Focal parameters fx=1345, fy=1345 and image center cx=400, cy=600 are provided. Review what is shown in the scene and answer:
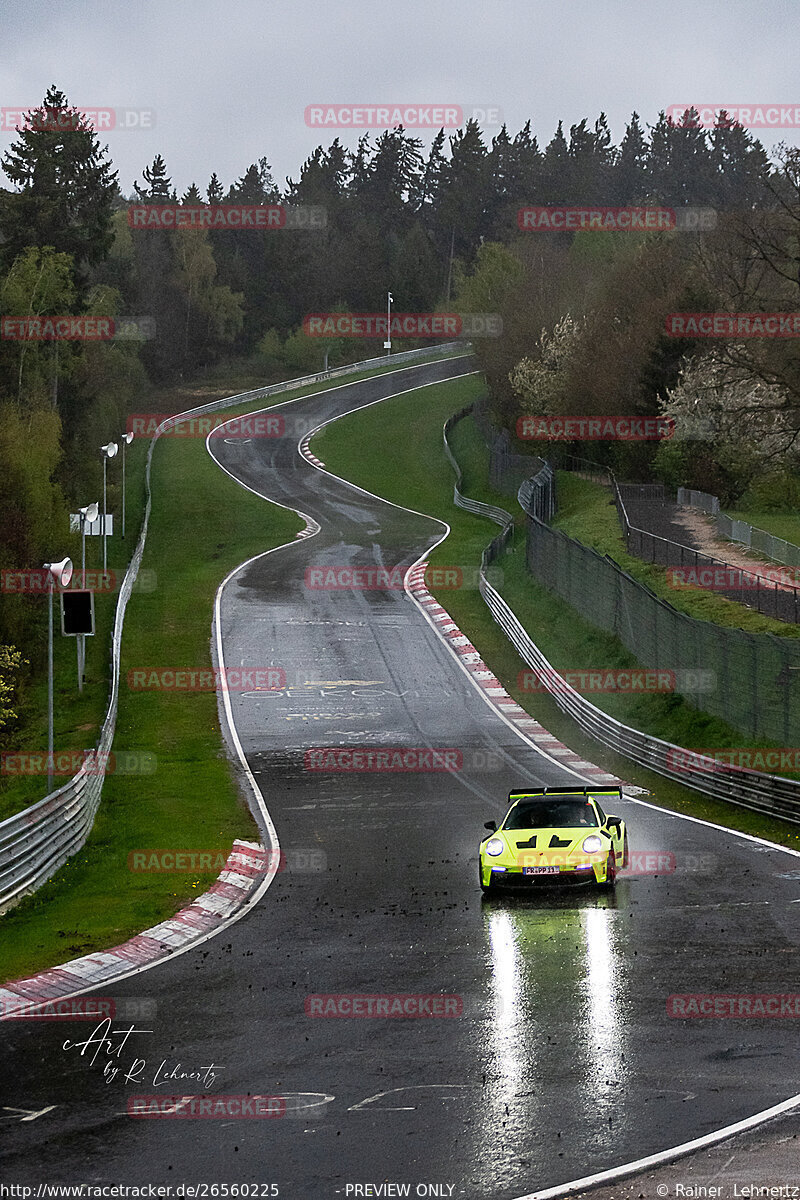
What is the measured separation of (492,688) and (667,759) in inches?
403

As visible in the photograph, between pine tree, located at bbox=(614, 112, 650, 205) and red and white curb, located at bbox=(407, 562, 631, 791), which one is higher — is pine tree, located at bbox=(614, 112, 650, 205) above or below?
above

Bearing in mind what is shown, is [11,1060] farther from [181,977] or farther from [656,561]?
[656,561]

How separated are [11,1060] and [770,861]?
12.3m

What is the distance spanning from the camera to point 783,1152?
9398mm

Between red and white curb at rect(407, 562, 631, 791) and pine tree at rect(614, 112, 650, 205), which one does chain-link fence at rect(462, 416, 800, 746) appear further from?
pine tree at rect(614, 112, 650, 205)

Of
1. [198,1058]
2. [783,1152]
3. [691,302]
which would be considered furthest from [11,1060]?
[691,302]

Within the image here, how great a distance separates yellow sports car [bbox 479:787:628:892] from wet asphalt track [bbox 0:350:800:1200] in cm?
36

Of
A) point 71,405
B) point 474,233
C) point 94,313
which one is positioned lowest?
point 71,405

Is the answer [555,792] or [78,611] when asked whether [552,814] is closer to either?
[555,792]

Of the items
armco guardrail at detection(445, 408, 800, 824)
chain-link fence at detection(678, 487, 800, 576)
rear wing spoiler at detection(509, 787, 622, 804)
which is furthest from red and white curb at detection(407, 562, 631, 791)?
chain-link fence at detection(678, 487, 800, 576)

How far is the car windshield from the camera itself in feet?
62.8

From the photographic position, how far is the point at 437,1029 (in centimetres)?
1261

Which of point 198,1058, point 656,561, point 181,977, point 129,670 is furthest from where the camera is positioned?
point 656,561

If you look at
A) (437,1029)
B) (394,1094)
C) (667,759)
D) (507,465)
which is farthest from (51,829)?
(507,465)
